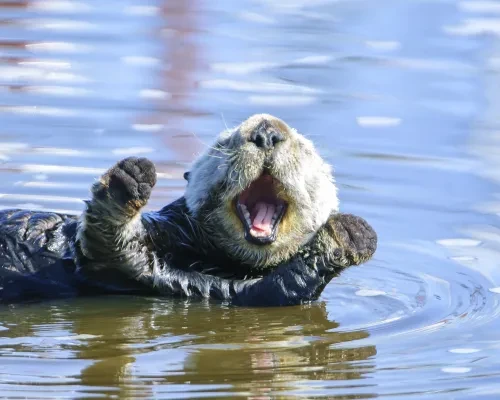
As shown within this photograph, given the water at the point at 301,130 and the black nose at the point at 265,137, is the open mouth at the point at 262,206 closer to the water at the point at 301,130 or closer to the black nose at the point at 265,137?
the black nose at the point at 265,137

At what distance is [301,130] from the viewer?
998cm

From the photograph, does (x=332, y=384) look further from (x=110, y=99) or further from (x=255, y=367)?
(x=110, y=99)

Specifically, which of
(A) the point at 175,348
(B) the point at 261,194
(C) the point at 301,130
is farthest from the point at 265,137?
(C) the point at 301,130

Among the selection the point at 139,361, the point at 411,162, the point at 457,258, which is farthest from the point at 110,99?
the point at 139,361

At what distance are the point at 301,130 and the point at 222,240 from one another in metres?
3.25

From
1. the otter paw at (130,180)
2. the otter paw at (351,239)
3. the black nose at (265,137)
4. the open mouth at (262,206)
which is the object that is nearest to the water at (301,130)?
the otter paw at (351,239)

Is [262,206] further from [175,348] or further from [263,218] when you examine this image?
[175,348]

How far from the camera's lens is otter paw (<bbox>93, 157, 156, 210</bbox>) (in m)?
6.18

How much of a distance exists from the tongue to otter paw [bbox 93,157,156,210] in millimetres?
677

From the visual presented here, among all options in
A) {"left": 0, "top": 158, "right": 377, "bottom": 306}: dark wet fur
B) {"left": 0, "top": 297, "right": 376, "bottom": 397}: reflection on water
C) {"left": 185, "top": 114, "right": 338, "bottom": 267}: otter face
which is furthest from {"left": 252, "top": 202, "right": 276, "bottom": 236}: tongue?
{"left": 0, "top": 297, "right": 376, "bottom": 397}: reflection on water

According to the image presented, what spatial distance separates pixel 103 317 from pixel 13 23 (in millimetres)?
7205

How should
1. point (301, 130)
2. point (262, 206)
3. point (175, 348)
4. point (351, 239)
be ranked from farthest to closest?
1. point (301, 130)
2. point (262, 206)
3. point (351, 239)
4. point (175, 348)

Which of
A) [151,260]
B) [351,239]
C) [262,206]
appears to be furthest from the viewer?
[262,206]

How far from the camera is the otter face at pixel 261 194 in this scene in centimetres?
662
